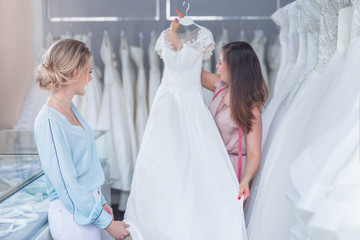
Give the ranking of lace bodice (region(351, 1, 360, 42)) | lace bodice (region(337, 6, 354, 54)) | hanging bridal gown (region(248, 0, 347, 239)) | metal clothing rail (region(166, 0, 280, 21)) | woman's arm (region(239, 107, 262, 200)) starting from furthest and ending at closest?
1. metal clothing rail (region(166, 0, 280, 21))
2. woman's arm (region(239, 107, 262, 200))
3. hanging bridal gown (region(248, 0, 347, 239))
4. lace bodice (region(337, 6, 354, 54))
5. lace bodice (region(351, 1, 360, 42))

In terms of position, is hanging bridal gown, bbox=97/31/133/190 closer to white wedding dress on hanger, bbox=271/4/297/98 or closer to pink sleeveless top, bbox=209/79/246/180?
pink sleeveless top, bbox=209/79/246/180

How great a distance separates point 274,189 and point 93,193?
2.10 ft

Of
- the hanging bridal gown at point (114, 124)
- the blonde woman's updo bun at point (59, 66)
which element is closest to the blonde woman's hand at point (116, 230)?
the blonde woman's updo bun at point (59, 66)

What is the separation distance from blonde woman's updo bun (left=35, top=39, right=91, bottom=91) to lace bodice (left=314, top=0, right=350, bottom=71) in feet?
2.91

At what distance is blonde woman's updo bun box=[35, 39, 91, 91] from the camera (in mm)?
1152

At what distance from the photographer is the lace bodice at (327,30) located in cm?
134

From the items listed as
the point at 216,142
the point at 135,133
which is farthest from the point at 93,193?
the point at 135,133

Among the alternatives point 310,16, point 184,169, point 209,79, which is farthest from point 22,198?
point 310,16

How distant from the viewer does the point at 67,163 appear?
1.10 m

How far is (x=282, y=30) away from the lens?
195cm

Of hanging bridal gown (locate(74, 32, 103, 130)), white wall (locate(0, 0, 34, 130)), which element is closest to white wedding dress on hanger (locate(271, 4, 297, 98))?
hanging bridal gown (locate(74, 32, 103, 130))

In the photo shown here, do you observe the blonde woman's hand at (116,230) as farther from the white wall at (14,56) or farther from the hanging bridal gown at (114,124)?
the hanging bridal gown at (114,124)

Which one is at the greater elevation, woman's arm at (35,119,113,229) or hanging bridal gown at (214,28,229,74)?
hanging bridal gown at (214,28,229,74)

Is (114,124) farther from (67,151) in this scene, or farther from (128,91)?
(67,151)
